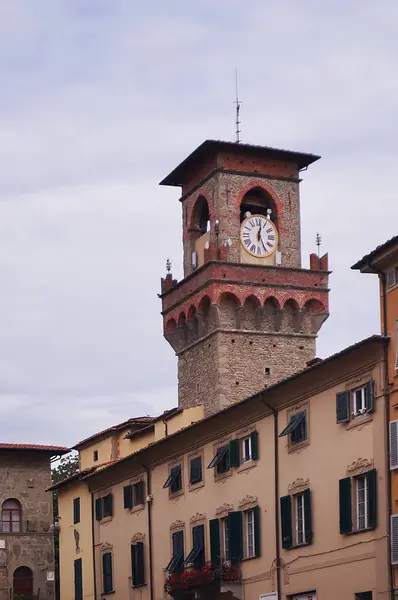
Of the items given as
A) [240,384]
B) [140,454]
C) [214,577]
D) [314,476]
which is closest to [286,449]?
[314,476]

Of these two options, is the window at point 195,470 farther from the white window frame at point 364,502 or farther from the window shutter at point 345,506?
the white window frame at point 364,502

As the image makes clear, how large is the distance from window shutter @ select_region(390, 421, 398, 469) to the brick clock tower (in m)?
24.3

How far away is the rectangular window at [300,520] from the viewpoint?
4241 cm

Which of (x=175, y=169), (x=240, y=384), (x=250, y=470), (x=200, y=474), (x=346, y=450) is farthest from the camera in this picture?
(x=175, y=169)

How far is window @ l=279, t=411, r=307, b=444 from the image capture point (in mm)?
42781

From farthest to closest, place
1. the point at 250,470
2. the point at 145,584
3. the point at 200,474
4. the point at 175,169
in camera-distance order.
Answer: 1. the point at 175,169
2. the point at 145,584
3. the point at 200,474
4. the point at 250,470

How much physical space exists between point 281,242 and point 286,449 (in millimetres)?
22667

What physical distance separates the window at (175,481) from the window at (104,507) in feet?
23.6

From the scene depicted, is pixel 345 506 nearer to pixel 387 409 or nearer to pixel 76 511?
pixel 387 409

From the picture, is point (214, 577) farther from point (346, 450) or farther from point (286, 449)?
point (346, 450)

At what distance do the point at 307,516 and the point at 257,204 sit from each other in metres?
26.9

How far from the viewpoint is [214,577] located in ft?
153

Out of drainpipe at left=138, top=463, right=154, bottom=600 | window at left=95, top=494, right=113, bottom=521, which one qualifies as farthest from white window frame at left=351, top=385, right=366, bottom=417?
window at left=95, top=494, right=113, bottom=521

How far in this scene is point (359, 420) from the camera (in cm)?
3925
